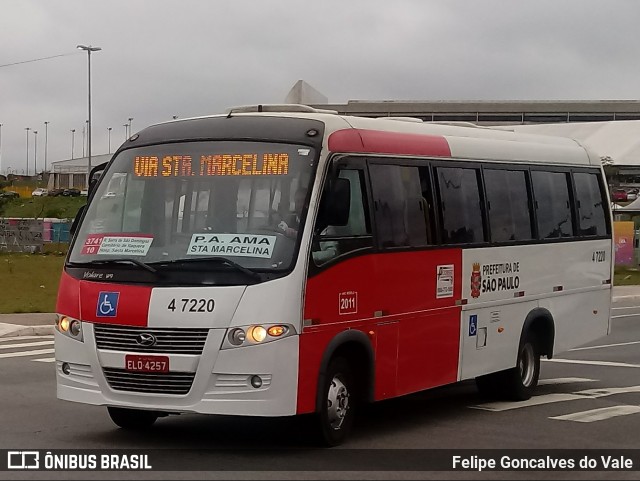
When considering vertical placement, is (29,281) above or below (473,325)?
below

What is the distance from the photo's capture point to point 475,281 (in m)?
12.3

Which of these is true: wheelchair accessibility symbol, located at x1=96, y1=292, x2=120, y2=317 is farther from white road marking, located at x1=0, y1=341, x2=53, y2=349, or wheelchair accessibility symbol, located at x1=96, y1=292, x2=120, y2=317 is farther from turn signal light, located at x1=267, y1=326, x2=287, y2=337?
white road marking, located at x1=0, y1=341, x2=53, y2=349

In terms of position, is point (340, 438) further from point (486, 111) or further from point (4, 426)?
point (486, 111)

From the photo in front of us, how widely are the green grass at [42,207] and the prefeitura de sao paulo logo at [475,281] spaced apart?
66.1 m

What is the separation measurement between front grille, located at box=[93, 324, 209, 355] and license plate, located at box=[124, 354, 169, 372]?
56 mm

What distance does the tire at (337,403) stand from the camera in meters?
9.72

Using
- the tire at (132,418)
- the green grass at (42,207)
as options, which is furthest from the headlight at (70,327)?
the green grass at (42,207)

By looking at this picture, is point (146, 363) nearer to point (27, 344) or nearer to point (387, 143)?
point (387, 143)

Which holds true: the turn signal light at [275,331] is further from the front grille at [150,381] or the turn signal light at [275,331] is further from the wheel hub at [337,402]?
the wheel hub at [337,402]

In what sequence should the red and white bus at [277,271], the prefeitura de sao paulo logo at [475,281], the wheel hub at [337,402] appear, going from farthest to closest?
1. the prefeitura de sao paulo logo at [475,281]
2. the wheel hub at [337,402]
3. the red and white bus at [277,271]

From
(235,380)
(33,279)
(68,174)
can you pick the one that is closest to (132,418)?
(235,380)

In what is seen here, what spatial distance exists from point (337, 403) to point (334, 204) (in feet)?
5.57

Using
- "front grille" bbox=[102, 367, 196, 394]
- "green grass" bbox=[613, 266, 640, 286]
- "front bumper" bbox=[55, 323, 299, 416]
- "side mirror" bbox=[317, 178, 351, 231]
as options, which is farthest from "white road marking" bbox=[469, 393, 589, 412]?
"green grass" bbox=[613, 266, 640, 286]

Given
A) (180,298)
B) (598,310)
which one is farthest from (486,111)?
(180,298)
